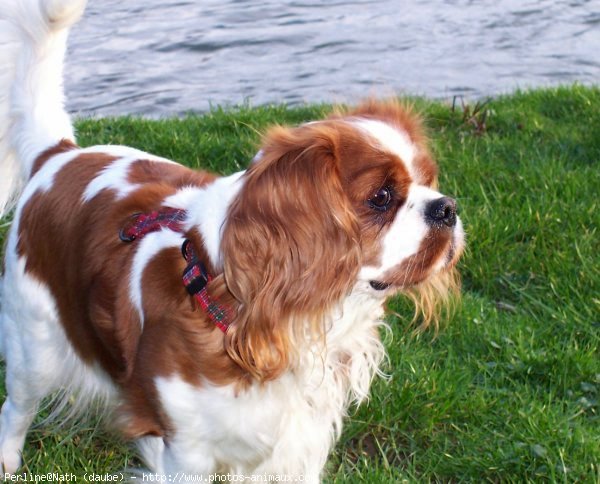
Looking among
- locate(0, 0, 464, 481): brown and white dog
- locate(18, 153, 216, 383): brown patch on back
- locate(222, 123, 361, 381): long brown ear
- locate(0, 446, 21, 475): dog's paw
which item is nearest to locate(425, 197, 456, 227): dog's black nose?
locate(0, 0, 464, 481): brown and white dog

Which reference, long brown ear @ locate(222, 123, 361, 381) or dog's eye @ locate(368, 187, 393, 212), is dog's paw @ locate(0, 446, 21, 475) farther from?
dog's eye @ locate(368, 187, 393, 212)

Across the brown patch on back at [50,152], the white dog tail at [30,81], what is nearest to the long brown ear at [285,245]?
the brown patch on back at [50,152]

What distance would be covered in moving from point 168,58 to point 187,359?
591 centimetres

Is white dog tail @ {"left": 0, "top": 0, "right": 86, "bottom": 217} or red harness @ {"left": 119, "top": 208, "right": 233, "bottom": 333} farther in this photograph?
white dog tail @ {"left": 0, "top": 0, "right": 86, "bottom": 217}

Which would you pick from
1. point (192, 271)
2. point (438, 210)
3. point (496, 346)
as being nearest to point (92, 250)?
point (192, 271)

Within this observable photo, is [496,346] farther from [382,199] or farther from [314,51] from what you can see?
[314,51]

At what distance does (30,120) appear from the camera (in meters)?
3.53

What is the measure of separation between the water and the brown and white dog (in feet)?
11.4

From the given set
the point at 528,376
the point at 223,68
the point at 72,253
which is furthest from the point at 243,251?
the point at 223,68

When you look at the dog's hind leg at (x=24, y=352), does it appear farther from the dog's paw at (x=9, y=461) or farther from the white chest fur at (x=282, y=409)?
the white chest fur at (x=282, y=409)

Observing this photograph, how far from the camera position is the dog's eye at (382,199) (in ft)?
8.77

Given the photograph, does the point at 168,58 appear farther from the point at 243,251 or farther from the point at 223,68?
the point at 243,251

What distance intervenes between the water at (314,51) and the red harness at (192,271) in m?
3.83

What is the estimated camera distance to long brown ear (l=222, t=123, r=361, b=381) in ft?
8.53
